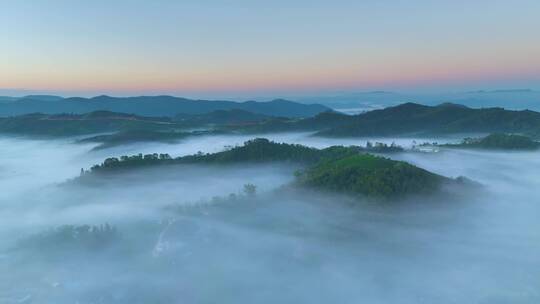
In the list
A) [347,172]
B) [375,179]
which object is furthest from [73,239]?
[375,179]

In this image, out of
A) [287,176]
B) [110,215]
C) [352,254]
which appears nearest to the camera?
[352,254]

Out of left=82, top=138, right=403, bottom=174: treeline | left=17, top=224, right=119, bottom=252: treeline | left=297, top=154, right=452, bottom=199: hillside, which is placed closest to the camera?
left=17, top=224, right=119, bottom=252: treeline

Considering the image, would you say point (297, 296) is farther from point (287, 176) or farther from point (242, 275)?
point (287, 176)

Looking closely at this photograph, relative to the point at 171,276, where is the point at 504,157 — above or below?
above

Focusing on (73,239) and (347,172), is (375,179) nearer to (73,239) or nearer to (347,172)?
(347,172)

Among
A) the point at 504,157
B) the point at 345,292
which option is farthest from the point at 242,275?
the point at 504,157

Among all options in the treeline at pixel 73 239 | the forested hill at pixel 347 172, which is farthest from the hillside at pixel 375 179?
the treeline at pixel 73 239

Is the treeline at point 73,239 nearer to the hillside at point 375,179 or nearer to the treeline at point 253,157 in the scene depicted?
the treeline at point 253,157

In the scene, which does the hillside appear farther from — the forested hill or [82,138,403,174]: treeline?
[82,138,403,174]: treeline

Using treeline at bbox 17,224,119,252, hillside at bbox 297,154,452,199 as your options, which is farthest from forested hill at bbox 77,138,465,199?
treeline at bbox 17,224,119,252

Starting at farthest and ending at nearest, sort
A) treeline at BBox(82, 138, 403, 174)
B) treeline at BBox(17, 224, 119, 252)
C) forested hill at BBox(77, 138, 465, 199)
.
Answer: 1. treeline at BBox(82, 138, 403, 174)
2. forested hill at BBox(77, 138, 465, 199)
3. treeline at BBox(17, 224, 119, 252)

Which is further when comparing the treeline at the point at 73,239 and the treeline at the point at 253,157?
the treeline at the point at 253,157
